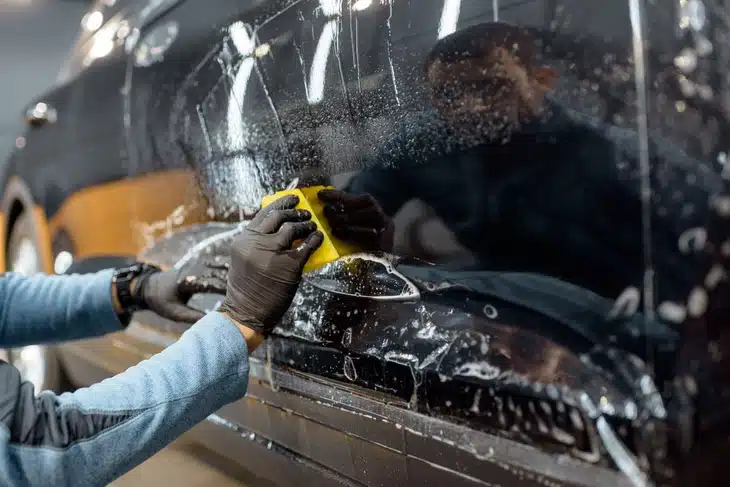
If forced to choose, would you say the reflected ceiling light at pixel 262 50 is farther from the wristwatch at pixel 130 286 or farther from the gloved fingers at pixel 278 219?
the wristwatch at pixel 130 286

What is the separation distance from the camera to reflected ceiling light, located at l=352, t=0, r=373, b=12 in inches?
38.4

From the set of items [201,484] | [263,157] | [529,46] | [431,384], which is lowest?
[201,484]

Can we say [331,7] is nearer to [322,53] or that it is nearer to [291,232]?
[322,53]

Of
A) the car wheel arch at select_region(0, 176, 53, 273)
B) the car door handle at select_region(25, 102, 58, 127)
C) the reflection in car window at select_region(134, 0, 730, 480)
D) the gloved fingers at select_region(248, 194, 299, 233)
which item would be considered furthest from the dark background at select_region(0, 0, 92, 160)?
the reflection in car window at select_region(134, 0, 730, 480)

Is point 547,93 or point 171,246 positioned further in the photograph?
point 171,246

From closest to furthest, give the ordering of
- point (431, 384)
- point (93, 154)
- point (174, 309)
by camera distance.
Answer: point (431, 384) < point (174, 309) < point (93, 154)

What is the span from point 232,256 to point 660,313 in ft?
2.41

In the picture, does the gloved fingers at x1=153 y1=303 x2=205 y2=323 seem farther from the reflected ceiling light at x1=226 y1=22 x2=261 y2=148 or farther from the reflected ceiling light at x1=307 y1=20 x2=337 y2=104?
the reflected ceiling light at x1=307 y1=20 x2=337 y2=104

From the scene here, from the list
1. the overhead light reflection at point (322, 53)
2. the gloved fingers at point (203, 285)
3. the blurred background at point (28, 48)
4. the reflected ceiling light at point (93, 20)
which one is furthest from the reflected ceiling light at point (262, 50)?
the blurred background at point (28, 48)

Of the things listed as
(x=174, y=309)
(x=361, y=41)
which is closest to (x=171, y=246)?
(x=174, y=309)

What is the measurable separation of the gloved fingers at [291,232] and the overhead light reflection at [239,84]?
0.30 meters

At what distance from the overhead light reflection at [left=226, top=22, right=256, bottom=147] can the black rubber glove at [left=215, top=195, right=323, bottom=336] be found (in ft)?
0.82

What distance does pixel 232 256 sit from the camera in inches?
45.0

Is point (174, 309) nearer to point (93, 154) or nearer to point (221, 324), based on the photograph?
point (221, 324)
